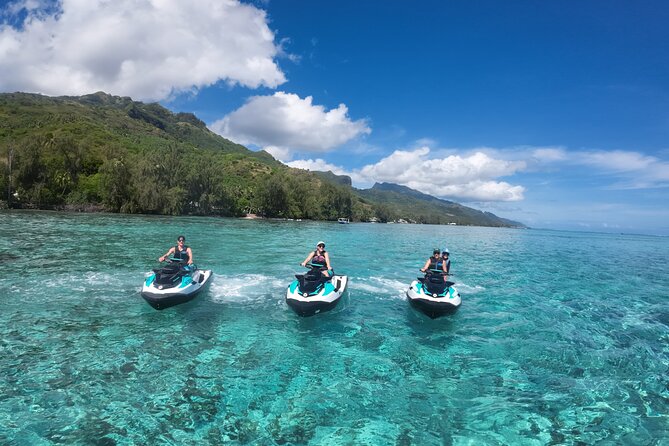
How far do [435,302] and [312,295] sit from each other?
4.48 metres

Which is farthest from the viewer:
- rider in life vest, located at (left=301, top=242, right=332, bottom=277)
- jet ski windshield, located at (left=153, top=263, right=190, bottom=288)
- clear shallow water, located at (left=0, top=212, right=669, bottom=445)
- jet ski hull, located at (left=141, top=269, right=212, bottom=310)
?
rider in life vest, located at (left=301, top=242, right=332, bottom=277)

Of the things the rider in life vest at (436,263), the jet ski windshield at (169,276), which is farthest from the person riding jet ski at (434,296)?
the jet ski windshield at (169,276)

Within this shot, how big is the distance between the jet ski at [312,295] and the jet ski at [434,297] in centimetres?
301

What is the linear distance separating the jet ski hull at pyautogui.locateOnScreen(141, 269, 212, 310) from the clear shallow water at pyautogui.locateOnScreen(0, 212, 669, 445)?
452mm

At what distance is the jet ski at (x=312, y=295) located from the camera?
12656 millimetres

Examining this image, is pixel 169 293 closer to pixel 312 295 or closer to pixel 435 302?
pixel 312 295

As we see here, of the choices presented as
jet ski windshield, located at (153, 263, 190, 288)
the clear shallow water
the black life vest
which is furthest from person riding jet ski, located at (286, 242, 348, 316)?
the black life vest

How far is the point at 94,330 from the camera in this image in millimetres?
10750

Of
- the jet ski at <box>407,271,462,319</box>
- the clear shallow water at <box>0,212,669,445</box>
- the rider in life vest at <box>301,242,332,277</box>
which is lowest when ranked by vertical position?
the clear shallow water at <box>0,212,669,445</box>

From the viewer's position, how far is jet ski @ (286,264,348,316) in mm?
12656

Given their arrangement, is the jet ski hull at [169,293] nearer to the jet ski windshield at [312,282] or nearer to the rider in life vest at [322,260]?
the jet ski windshield at [312,282]

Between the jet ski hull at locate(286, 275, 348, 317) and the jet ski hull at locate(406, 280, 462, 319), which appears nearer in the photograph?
the jet ski hull at locate(286, 275, 348, 317)

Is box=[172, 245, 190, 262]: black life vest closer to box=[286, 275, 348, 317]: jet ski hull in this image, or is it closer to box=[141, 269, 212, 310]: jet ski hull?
box=[141, 269, 212, 310]: jet ski hull

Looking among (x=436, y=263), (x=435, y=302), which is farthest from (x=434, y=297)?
(x=436, y=263)
